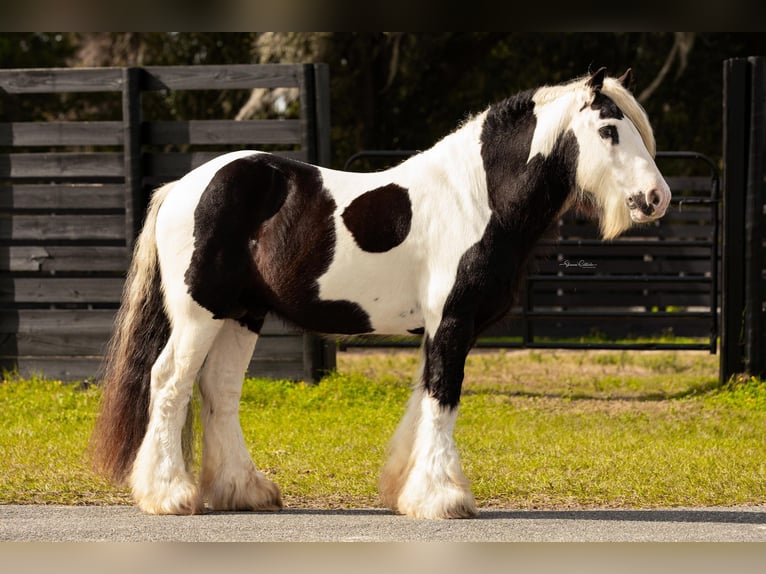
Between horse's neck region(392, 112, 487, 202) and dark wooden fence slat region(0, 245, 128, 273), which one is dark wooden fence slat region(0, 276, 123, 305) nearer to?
dark wooden fence slat region(0, 245, 128, 273)

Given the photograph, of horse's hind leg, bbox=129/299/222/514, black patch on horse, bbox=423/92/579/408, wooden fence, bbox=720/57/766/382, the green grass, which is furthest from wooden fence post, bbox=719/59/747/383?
horse's hind leg, bbox=129/299/222/514

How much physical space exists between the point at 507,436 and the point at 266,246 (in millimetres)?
3092

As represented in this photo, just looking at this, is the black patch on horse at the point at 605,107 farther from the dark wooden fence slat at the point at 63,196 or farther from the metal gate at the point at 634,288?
the metal gate at the point at 634,288

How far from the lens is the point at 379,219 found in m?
5.25

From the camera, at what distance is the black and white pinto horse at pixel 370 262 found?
5094mm

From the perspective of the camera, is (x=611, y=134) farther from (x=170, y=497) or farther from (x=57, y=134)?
(x=57, y=134)

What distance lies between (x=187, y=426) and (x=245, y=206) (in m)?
1.14

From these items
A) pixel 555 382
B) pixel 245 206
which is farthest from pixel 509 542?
pixel 555 382

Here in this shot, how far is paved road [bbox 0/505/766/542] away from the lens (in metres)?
4.61

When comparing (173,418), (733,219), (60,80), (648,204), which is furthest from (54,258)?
(648,204)

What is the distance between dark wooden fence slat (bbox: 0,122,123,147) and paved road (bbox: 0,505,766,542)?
4890 millimetres

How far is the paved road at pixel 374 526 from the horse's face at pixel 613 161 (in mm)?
1377
